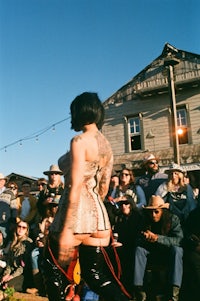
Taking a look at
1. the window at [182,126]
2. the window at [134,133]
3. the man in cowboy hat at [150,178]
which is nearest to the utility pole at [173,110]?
the man in cowboy hat at [150,178]

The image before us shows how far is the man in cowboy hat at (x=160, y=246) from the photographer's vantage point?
4547 mm

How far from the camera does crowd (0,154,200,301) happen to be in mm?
4684

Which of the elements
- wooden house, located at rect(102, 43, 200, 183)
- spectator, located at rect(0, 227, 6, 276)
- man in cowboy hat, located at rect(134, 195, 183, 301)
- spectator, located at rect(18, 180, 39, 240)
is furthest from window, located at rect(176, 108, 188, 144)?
man in cowboy hat, located at rect(134, 195, 183, 301)

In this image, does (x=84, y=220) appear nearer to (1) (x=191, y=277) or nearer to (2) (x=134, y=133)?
(1) (x=191, y=277)

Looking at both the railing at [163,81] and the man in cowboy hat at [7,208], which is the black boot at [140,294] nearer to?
the man in cowboy hat at [7,208]

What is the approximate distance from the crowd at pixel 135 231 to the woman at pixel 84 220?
2.02 meters

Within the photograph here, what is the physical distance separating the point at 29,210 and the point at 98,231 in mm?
5109

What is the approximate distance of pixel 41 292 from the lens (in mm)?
5738

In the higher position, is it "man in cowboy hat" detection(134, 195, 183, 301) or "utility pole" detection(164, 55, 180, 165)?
"utility pole" detection(164, 55, 180, 165)

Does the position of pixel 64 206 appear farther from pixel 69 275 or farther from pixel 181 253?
pixel 181 253

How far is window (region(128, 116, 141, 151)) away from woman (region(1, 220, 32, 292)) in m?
12.4

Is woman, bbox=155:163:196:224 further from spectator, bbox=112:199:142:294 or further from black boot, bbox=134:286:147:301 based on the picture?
black boot, bbox=134:286:147:301

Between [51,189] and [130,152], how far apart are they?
1149cm

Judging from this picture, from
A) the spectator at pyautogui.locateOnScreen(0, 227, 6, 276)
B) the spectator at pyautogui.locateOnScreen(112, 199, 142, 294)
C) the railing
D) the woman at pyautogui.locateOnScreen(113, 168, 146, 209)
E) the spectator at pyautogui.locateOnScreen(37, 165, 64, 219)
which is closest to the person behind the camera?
the spectator at pyautogui.locateOnScreen(112, 199, 142, 294)
